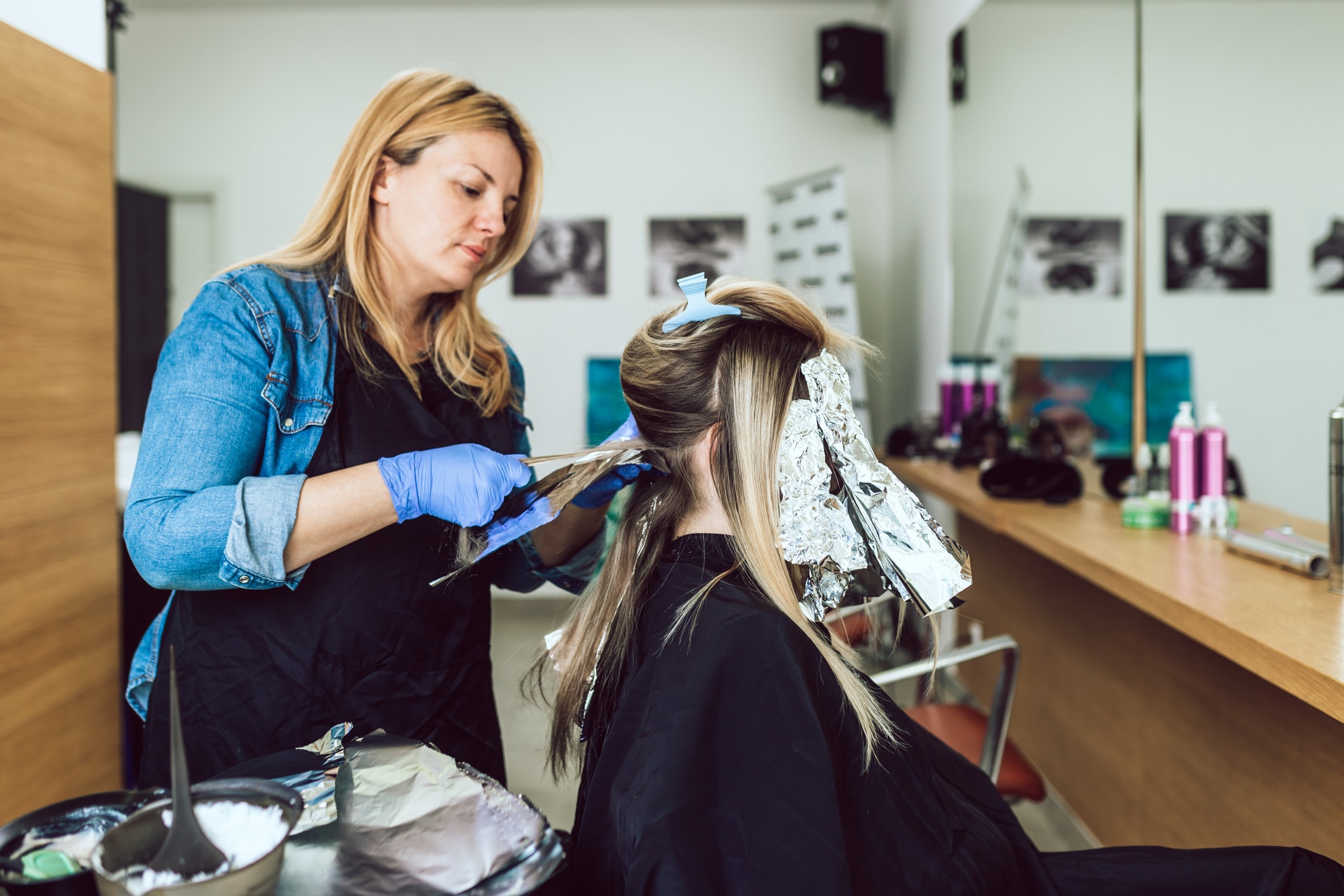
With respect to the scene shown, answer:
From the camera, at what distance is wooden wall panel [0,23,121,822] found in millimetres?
1741

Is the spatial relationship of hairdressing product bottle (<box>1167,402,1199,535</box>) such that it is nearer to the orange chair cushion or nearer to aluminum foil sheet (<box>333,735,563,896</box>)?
the orange chair cushion

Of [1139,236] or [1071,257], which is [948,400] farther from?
[1139,236]

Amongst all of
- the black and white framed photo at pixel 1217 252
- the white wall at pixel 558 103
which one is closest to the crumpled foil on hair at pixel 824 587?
the black and white framed photo at pixel 1217 252

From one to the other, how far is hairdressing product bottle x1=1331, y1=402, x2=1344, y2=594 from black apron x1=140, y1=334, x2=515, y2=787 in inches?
52.5

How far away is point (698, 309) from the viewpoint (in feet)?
3.79

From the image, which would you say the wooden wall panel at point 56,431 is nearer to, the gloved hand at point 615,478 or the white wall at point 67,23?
the white wall at point 67,23

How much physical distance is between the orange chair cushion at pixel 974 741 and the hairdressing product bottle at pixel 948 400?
5.19 ft

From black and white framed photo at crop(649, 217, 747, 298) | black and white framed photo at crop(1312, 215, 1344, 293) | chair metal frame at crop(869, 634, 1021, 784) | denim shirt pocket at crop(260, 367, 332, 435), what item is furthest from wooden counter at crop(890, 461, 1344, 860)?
black and white framed photo at crop(649, 217, 747, 298)

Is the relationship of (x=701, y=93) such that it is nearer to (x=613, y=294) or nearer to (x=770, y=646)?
(x=613, y=294)

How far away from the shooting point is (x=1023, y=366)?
3.09 metres

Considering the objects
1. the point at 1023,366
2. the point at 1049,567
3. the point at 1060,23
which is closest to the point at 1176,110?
the point at 1060,23

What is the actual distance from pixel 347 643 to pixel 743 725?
0.60 metres

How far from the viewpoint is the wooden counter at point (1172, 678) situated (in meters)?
1.34

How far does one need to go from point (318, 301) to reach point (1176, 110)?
6.47 feet
